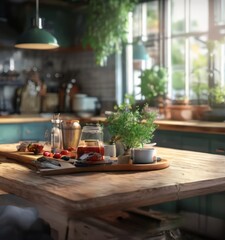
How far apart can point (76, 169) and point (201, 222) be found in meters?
2.18

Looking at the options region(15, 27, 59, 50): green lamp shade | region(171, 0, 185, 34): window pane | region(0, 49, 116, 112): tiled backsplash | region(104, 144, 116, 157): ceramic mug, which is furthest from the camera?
region(0, 49, 116, 112): tiled backsplash

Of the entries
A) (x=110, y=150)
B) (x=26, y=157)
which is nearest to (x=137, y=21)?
(x=110, y=150)

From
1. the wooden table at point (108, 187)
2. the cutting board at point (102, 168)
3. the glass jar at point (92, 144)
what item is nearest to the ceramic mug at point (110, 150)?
the glass jar at point (92, 144)

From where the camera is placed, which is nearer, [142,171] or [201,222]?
[142,171]

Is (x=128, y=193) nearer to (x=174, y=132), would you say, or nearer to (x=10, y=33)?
(x=174, y=132)

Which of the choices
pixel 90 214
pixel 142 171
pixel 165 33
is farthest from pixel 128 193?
pixel 165 33

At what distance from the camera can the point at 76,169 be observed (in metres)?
2.47

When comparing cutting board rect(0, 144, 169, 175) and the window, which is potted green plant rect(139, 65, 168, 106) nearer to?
the window

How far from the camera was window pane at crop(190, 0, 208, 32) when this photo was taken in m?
5.32

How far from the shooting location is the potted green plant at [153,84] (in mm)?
5602

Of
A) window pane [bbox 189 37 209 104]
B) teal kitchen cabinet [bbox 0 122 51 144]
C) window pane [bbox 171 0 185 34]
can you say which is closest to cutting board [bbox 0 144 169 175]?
window pane [bbox 189 37 209 104]

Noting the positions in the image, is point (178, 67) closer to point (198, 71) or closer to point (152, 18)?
point (198, 71)

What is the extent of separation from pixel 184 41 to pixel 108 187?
389 centimetres

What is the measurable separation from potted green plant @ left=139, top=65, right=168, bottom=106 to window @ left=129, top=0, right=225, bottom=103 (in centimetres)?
22
